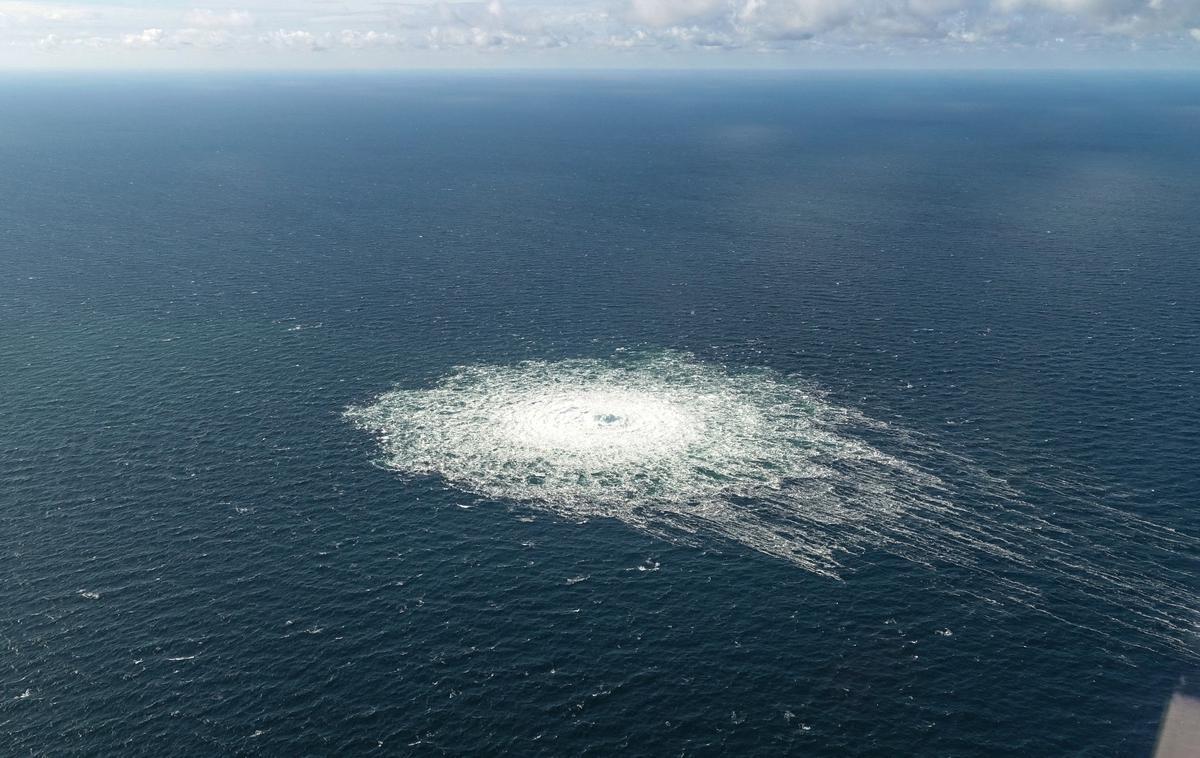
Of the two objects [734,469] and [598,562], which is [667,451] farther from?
[598,562]

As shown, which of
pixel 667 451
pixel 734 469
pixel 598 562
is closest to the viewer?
pixel 598 562

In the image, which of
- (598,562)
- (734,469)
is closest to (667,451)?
(734,469)

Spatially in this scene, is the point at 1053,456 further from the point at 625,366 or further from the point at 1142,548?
the point at 625,366

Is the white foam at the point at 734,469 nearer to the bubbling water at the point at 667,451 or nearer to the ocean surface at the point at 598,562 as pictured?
the bubbling water at the point at 667,451

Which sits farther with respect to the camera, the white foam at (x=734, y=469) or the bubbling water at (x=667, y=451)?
the bubbling water at (x=667, y=451)

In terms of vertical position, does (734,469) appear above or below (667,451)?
below

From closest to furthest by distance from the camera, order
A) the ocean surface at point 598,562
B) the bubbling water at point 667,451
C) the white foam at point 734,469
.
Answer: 1. the ocean surface at point 598,562
2. the white foam at point 734,469
3. the bubbling water at point 667,451

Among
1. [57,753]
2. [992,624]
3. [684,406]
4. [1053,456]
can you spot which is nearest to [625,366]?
[684,406]

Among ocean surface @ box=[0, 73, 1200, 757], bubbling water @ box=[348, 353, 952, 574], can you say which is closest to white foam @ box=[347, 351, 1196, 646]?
bubbling water @ box=[348, 353, 952, 574]

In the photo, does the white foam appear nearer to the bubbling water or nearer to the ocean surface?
the bubbling water

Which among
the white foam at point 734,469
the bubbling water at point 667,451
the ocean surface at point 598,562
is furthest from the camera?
the bubbling water at point 667,451

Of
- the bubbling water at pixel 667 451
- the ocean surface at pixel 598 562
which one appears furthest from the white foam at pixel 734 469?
the ocean surface at pixel 598 562
